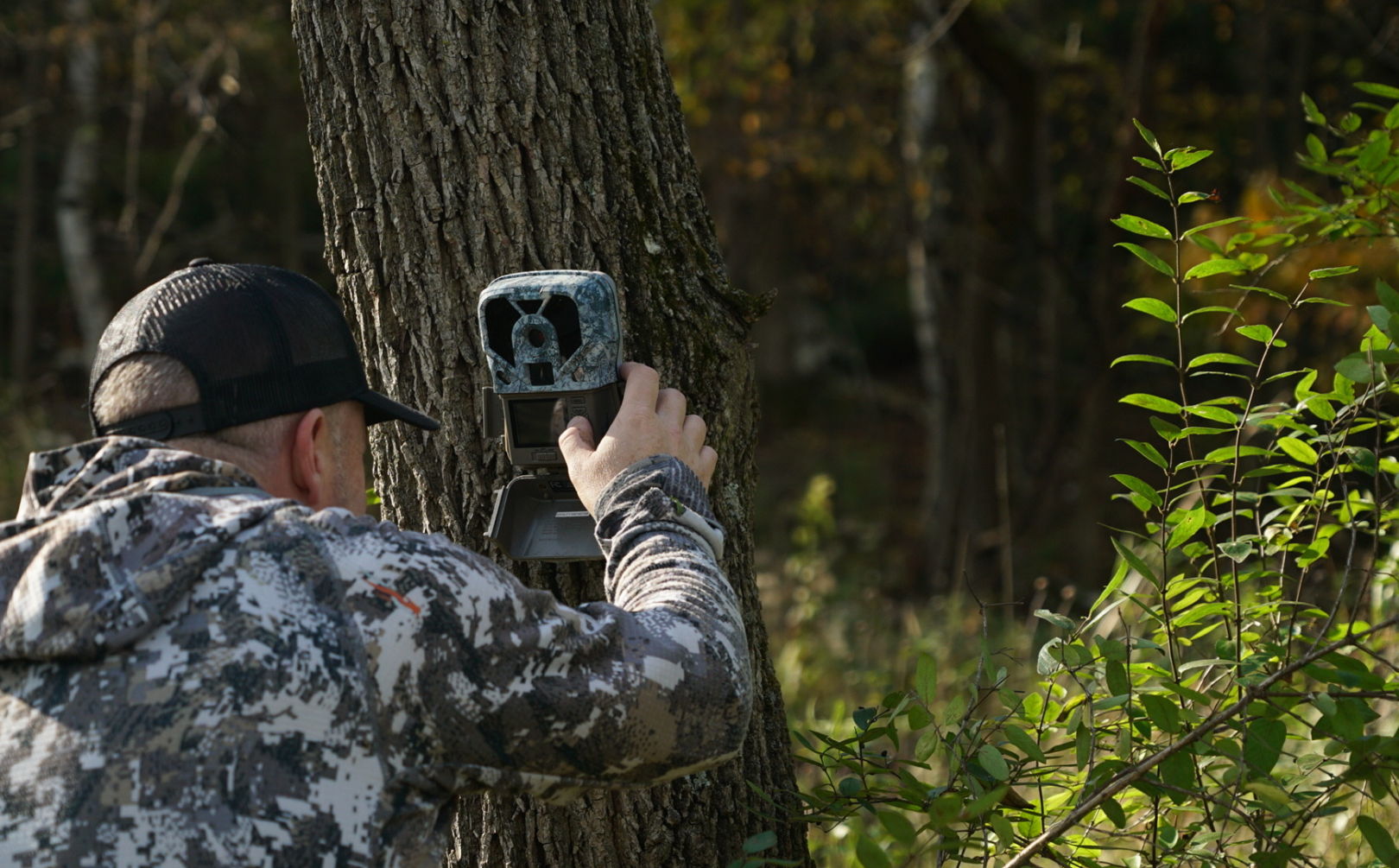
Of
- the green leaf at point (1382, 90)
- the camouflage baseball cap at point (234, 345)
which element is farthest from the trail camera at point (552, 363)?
the green leaf at point (1382, 90)

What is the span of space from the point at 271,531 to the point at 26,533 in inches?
11.1

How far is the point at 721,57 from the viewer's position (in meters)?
10.3

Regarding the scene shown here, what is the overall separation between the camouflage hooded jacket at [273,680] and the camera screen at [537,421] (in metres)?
0.46

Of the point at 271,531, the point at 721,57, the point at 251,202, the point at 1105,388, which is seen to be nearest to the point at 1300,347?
the point at 1105,388

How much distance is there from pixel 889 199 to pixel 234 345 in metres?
10.7

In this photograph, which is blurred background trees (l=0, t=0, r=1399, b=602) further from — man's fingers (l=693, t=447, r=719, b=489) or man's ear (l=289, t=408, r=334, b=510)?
man's ear (l=289, t=408, r=334, b=510)

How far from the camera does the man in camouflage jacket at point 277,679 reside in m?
1.36

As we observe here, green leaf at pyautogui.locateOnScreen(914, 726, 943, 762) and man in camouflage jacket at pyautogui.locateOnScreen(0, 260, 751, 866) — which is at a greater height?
man in camouflage jacket at pyautogui.locateOnScreen(0, 260, 751, 866)

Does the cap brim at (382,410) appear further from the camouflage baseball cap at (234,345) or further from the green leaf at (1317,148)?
the green leaf at (1317,148)

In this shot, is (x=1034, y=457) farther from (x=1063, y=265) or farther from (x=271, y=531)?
(x=271, y=531)

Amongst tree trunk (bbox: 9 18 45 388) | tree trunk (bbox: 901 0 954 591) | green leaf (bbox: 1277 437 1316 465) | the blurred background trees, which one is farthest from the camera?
tree trunk (bbox: 9 18 45 388)

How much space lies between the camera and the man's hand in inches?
72.0

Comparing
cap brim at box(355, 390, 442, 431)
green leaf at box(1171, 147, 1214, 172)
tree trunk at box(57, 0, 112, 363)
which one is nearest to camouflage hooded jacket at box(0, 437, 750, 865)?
cap brim at box(355, 390, 442, 431)

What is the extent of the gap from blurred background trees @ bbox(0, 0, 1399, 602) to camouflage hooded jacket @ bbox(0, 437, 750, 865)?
4.75 m
